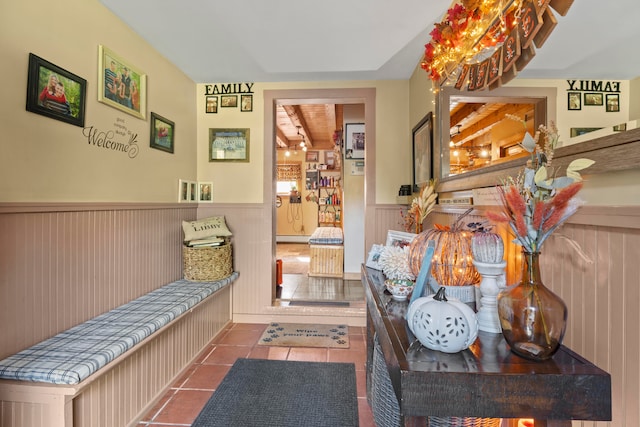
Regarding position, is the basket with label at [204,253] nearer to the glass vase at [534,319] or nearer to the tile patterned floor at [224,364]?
the tile patterned floor at [224,364]

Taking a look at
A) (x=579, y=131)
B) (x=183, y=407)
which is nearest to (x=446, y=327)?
(x=579, y=131)

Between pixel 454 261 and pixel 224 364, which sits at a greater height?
pixel 454 261

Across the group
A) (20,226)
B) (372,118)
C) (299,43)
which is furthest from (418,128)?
(20,226)

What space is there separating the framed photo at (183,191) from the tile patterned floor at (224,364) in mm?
1460

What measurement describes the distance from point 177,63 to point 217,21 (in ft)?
3.07

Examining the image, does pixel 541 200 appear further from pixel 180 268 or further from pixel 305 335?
pixel 180 268

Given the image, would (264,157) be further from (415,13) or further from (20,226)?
(20,226)

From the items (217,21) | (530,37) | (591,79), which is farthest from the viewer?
(217,21)

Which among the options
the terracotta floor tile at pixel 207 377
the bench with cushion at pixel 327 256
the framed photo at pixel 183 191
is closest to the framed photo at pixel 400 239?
the terracotta floor tile at pixel 207 377

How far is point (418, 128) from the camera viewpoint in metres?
2.97

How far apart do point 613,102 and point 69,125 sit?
252cm

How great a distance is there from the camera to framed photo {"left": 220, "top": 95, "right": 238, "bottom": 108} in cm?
361

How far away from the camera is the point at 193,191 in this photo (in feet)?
11.5

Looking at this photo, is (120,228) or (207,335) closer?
(120,228)
